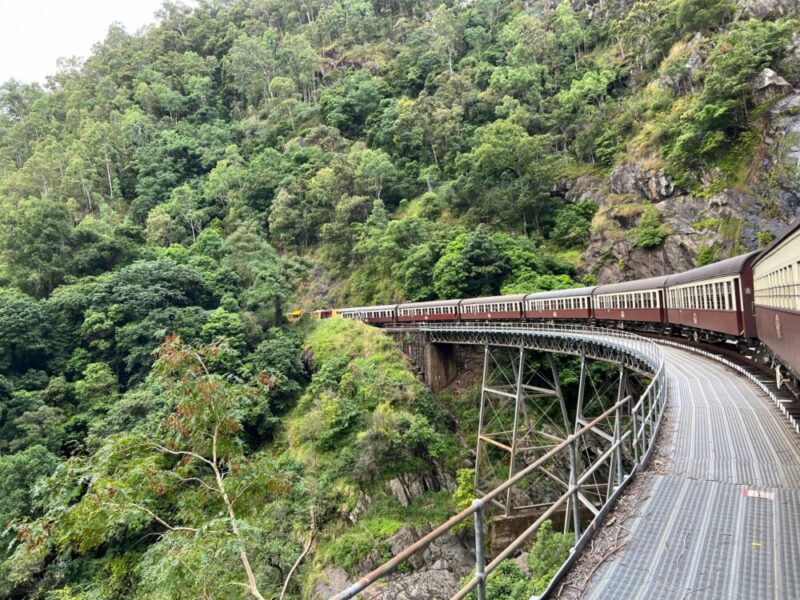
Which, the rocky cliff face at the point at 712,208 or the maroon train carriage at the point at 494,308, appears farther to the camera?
the maroon train carriage at the point at 494,308

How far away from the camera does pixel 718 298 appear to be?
1166 centimetres

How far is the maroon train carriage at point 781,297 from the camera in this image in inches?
267

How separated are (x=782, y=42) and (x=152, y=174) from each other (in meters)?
57.9

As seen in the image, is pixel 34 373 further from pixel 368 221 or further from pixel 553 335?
pixel 553 335

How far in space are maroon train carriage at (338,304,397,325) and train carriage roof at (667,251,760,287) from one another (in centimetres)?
1738

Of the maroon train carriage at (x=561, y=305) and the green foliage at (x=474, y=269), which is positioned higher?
the green foliage at (x=474, y=269)

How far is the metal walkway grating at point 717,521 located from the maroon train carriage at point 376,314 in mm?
22949

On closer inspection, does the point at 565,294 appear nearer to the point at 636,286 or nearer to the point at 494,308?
the point at 636,286

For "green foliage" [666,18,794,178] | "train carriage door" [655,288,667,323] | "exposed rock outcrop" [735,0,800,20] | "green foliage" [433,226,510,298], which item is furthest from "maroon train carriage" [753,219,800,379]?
"exposed rock outcrop" [735,0,800,20]

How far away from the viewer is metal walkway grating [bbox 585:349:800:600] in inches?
116

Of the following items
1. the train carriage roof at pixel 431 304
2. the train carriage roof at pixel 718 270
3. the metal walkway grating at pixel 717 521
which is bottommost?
the metal walkway grating at pixel 717 521

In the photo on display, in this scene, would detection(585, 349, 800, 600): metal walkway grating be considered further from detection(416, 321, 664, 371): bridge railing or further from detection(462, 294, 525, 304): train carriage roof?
detection(462, 294, 525, 304): train carriage roof

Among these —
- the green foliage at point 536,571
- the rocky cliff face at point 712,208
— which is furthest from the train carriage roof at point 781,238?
the rocky cliff face at point 712,208

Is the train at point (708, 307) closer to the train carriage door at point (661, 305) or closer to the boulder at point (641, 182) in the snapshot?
the train carriage door at point (661, 305)
